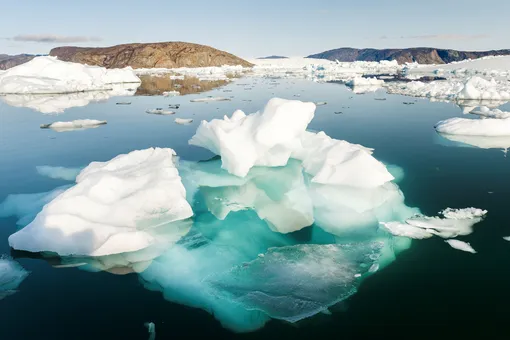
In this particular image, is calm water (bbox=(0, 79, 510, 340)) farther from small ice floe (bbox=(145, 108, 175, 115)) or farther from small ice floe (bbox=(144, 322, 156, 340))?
small ice floe (bbox=(145, 108, 175, 115))

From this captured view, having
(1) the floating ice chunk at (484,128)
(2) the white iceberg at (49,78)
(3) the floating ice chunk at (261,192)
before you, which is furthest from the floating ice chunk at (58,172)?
(2) the white iceberg at (49,78)

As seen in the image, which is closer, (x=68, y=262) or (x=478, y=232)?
(x=68, y=262)

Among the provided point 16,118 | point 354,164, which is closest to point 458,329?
point 354,164

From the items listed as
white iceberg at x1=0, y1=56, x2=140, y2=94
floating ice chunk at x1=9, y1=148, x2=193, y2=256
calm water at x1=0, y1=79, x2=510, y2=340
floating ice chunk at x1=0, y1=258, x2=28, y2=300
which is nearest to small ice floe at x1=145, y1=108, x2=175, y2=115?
calm water at x1=0, y1=79, x2=510, y2=340

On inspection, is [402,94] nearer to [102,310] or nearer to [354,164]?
[354,164]

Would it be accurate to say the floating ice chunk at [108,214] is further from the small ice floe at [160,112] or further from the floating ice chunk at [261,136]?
the small ice floe at [160,112]

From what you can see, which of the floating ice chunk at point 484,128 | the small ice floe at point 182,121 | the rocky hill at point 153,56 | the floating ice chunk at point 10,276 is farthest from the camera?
the rocky hill at point 153,56
